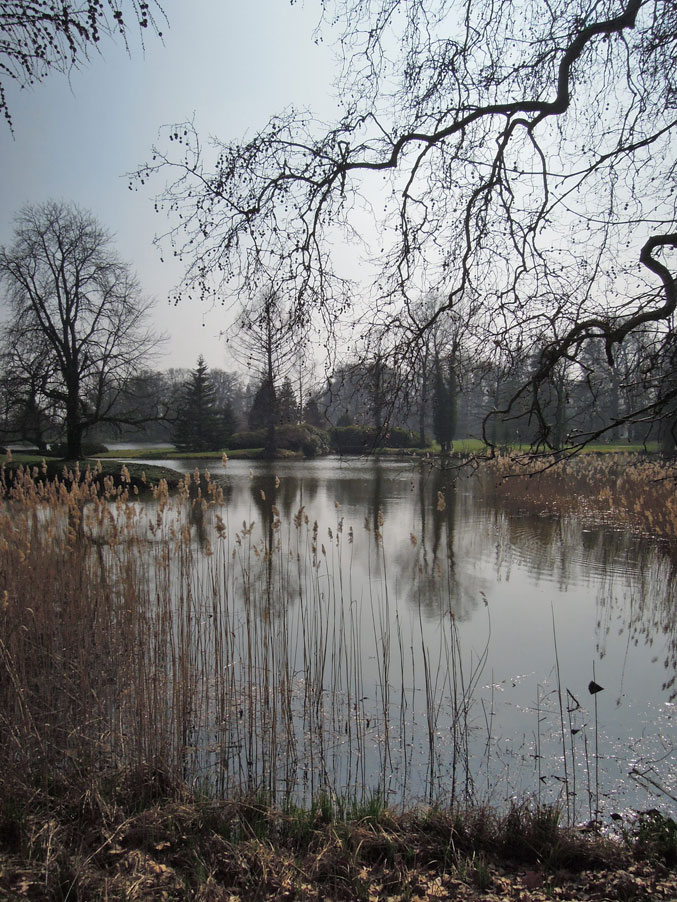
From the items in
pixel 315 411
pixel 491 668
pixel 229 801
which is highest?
pixel 315 411

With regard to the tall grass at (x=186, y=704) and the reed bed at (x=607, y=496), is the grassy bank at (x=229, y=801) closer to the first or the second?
the tall grass at (x=186, y=704)

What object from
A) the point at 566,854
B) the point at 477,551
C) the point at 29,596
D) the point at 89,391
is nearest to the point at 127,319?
the point at 89,391

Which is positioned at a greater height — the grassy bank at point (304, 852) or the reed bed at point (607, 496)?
the reed bed at point (607, 496)

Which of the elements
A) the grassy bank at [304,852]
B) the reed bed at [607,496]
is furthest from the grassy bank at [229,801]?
the reed bed at [607,496]

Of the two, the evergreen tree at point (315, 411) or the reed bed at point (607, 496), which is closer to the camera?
the evergreen tree at point (315, 411)

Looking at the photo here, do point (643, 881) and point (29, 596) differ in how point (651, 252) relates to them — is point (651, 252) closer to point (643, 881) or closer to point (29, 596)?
point (643, 881)

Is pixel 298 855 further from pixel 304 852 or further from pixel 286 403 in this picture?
pixel 286 403

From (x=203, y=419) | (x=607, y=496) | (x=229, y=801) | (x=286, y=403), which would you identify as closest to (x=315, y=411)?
(x=286, y=403)

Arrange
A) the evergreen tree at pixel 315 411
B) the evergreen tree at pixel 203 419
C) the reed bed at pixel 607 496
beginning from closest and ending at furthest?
the evergreen tree at pixel 315 411
the reed bed at pixel 607 496
the evergreen tree at pixel 203 419

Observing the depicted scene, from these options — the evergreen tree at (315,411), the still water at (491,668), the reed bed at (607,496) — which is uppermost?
the evergreen tree at (315,411)

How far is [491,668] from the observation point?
4.57m

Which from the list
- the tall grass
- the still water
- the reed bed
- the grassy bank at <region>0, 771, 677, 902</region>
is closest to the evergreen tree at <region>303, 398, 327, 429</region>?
the still water

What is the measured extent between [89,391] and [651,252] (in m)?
18.5

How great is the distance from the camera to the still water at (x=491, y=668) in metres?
3.14
